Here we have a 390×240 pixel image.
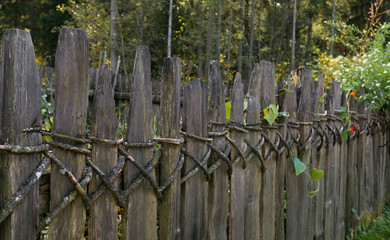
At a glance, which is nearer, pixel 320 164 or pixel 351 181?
pixel 320 164

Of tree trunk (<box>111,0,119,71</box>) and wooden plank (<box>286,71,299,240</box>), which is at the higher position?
tree trunk (<box>111,0,119,71</box>)

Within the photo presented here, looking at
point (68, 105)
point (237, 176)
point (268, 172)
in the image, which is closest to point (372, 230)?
point (268, 172)

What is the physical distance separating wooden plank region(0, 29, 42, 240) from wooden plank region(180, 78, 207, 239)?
747 mm

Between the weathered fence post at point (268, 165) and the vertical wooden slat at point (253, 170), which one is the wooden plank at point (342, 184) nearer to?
the weathered fence post at point (268, 165)

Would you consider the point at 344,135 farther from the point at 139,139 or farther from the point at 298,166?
the point at 139,139

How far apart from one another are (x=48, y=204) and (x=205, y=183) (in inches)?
32.3

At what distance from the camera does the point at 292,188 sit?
2717 mm

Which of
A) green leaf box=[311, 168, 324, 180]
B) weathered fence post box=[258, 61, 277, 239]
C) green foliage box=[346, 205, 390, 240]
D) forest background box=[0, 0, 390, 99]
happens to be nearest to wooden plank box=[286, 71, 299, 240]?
green leaf box=[311, 168, 324, 180]

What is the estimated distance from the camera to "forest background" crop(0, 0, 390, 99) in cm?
1803

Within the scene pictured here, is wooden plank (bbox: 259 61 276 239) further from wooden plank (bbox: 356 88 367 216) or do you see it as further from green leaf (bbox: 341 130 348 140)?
wooden plank (bbox: 356 88 367 216)

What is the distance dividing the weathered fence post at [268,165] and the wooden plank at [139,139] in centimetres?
96

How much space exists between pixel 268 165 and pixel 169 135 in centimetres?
100

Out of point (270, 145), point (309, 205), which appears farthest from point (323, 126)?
point (270, 145)

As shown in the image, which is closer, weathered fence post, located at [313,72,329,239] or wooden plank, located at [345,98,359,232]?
weathered fence post, located at [313,72,329,239]
